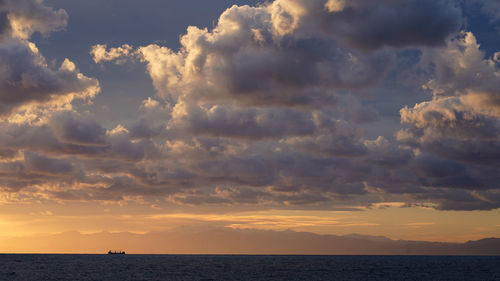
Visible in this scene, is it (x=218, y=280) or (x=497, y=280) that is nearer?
(x=218, y=280)

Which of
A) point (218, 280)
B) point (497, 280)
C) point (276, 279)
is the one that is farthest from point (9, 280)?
point (497, 280)

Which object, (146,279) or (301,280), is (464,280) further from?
(146,279)

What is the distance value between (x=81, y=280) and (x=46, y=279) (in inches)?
442

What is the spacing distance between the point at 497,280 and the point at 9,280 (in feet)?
474

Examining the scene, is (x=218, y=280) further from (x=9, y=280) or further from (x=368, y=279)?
(x=9, y=280)

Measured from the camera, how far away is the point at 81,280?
144m

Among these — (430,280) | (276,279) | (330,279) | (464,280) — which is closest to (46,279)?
(276,279)

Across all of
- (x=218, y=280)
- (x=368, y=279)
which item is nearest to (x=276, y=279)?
(x=218, y=280)

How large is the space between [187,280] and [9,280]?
50.0 meters

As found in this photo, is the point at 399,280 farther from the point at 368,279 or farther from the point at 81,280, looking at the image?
the point at 81,280

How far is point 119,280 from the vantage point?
14525 centimetres

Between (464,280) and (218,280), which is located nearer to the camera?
(218,280)

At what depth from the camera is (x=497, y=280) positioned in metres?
156

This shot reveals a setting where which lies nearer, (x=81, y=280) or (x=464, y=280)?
(x=81, y=280)
